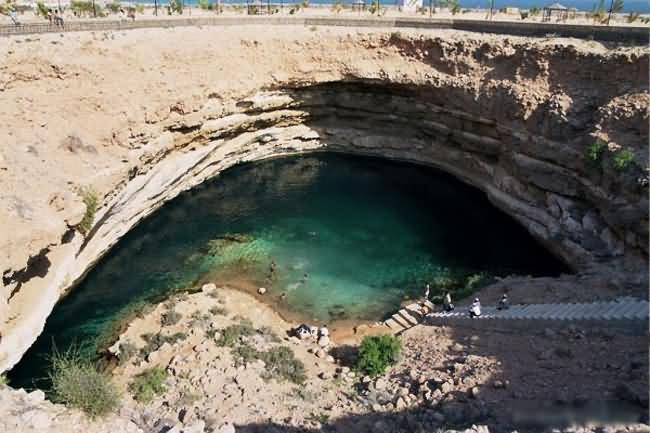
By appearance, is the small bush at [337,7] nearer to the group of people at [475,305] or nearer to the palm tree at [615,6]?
the palm tree at [615,6]

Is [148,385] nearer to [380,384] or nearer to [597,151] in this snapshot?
[380,384]

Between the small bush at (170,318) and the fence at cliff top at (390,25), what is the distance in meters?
18.1

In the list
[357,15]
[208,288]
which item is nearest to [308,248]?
[208,288]

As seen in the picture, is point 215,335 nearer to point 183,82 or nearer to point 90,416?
point 90,416

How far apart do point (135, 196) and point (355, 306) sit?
1395 centimetres

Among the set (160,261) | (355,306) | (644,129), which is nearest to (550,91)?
(644,129)

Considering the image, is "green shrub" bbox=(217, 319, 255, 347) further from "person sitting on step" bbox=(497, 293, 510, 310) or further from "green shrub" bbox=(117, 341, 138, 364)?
"person sitting on step" bbox=(497, 293, 510, 310)

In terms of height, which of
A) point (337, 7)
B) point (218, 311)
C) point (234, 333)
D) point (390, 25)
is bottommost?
point (234, 333)

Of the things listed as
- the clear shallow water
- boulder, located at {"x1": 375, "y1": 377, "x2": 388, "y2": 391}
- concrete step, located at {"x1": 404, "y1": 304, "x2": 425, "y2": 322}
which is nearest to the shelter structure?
the clear shallow water

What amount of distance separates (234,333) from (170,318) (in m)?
3.56

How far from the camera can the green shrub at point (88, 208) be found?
20.9 meters

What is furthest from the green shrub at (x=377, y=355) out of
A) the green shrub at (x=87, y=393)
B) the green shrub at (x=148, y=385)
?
the green shrub at (x=87, y=393)

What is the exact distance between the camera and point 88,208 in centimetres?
2103

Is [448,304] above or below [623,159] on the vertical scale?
below
